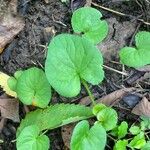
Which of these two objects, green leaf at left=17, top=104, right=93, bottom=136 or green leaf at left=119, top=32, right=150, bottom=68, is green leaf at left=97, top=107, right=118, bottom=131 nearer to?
green leaf at left=17, top=104, right=93, bottom=136

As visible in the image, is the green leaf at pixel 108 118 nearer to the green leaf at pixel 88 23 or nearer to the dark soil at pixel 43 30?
the dark soil at pixel 43 30

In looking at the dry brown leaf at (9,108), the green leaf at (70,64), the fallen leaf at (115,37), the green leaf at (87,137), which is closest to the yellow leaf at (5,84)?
the dry brown leaf at (9,108)

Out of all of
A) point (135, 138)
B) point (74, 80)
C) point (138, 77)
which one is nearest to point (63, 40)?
point (74, 80)

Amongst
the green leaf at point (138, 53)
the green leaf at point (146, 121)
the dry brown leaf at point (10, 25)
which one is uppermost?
the dry brown leaf at point (10, 25)

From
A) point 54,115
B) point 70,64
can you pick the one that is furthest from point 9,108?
point 70,64

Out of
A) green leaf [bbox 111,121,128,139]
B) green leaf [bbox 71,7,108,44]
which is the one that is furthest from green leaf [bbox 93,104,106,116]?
green leaf [bbox 71,7,108,44]

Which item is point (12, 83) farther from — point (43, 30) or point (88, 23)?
point (88, 23)

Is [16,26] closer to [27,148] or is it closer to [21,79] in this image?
[21,79]
